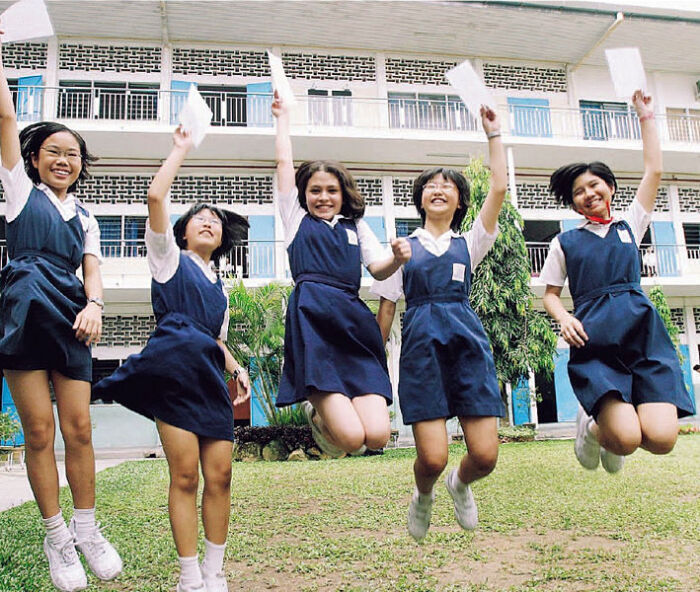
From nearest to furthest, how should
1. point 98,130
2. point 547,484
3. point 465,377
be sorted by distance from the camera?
point 465,377
point 547,484
point 98,130

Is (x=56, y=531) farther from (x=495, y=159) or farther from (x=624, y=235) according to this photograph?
(x=624, y=235)

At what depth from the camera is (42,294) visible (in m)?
2.91

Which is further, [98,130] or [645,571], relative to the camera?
[98,130]

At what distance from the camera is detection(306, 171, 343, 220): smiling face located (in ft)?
11.1

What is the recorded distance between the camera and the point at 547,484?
709cm

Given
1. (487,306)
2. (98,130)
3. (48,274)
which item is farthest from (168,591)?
(98,130)

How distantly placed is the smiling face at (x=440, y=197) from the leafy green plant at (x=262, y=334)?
23.7 feet

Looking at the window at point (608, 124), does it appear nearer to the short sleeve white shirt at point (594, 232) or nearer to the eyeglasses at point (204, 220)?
the short sleeve white shirt at point (594, 232)

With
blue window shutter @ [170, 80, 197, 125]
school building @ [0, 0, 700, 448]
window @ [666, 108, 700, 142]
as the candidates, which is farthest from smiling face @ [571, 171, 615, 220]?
window @ [666, 108, 700, 142]

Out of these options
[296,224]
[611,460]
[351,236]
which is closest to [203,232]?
[296,224]

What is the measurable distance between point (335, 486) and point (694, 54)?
15.6 metres

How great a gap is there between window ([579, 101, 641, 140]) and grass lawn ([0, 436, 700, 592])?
10.6 meters

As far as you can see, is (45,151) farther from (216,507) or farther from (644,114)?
(644,114)

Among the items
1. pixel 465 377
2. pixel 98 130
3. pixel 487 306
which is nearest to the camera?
pixel 465 377
